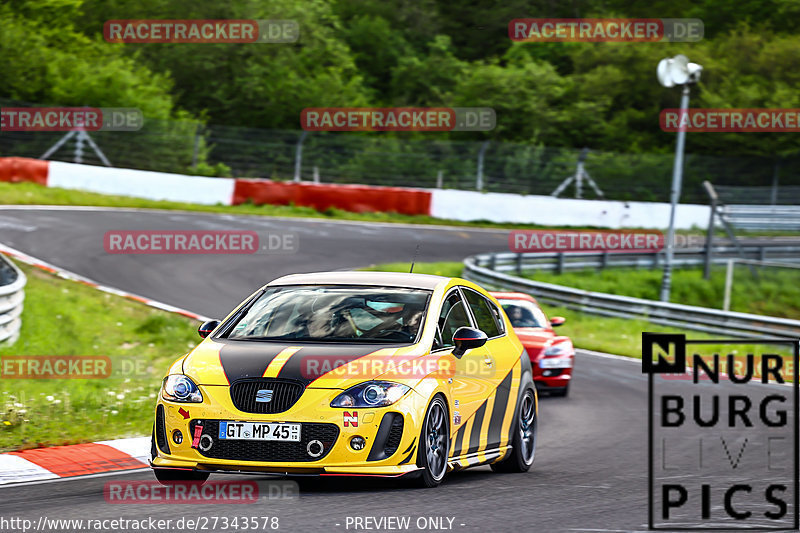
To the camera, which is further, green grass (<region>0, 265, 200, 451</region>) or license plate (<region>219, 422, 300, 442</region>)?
green grass (<region>0, 265, 200, 451</region>)

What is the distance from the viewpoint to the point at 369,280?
323 inches

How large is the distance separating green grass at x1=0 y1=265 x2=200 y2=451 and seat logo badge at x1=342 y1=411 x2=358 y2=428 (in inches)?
119

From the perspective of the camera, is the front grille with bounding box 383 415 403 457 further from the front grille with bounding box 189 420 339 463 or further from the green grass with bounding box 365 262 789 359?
the green grass with bounding box 365 262 789 359

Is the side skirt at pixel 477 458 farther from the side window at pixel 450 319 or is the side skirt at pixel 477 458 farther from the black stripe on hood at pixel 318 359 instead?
the black stripe on hood at pixel 318 359

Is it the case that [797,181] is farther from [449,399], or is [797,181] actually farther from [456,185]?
[449,399]

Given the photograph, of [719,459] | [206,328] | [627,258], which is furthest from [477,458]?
[627,258]

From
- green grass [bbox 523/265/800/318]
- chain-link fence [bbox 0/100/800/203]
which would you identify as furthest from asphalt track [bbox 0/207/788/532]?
chain-link fence [bbox 0/100/800/203]

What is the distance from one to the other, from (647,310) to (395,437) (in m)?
17.1

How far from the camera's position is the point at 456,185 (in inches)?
1439

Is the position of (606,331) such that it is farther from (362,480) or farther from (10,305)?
(362,480)

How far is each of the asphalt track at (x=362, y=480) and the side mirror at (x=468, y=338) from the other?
0.91m

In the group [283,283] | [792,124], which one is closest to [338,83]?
[792,124]

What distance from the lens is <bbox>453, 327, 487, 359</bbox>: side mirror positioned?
25.3ft

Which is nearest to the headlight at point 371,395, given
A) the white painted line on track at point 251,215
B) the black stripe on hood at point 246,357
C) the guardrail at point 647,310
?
the black stripe on hood at point 246,357
